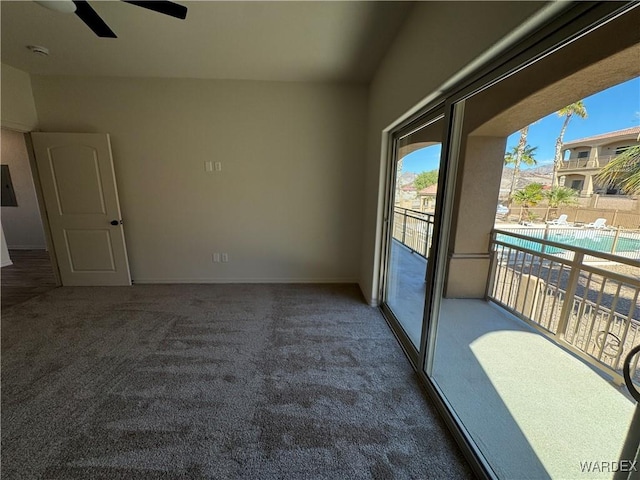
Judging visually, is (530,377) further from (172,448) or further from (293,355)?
(172,448)

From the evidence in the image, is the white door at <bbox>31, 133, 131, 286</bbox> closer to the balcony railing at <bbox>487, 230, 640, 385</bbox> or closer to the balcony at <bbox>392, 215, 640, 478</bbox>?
the balcony at <bbox>392, 215, 640, 478</bbox>

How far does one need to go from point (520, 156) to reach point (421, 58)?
0.87m

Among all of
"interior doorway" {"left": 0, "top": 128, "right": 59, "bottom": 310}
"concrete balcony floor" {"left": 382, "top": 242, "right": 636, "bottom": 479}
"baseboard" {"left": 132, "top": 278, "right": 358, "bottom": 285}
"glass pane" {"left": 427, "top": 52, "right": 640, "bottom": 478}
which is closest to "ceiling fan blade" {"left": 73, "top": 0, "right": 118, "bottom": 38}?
"glass pane" {"left": 427, "top": 52, "right": 640, "bottom": 478}

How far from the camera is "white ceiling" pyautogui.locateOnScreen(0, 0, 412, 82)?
192 cm

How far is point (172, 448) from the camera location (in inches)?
55.0

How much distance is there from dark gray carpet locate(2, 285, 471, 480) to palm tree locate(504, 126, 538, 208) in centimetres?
146

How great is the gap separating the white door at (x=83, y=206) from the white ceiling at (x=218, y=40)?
0.82 metres

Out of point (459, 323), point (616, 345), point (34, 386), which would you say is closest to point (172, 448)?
point (34, 386)

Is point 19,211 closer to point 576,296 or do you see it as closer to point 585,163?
point 585,163

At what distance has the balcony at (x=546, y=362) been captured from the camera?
1092 mm

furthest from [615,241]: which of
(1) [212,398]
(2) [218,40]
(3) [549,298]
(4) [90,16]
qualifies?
(2) [218,40]

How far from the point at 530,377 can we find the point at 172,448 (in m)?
2.19

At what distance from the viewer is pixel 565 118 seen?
43.6 inches

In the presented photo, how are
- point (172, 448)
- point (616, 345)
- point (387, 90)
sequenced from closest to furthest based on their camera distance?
point (616, 345)
point (172, 448)
point (387, 90)
